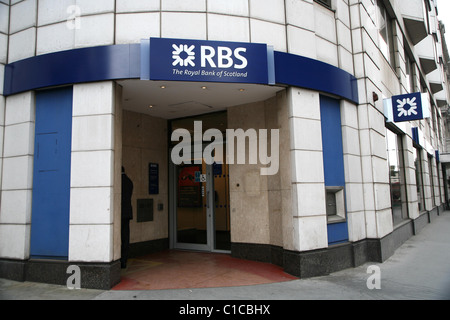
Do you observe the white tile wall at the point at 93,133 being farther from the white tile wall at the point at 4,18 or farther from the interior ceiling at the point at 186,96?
the white tile wall at the point at 4,18

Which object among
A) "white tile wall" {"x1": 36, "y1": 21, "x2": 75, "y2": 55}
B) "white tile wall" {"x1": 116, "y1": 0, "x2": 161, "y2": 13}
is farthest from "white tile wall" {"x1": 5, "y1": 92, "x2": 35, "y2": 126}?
"white tile wall" {"x1": 116, "y1": 0, "x2": 161, "y2": 13}

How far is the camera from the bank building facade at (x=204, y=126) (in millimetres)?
5684

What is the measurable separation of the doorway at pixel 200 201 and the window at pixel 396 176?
5.09 meters

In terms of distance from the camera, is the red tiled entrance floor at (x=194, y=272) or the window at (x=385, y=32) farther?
the window at (x=385, y=32)

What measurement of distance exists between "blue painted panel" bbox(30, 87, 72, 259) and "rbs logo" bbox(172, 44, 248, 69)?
2.23 meters

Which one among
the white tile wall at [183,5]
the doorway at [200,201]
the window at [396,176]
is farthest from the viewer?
the window at [396,176]

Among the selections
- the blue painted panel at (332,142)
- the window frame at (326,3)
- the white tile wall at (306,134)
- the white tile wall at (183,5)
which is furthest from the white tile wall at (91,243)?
the window frame at (326,3)

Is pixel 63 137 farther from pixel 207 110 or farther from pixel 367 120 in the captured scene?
pixel 367 120

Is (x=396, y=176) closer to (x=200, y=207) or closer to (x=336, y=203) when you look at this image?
(x=336, y=203)

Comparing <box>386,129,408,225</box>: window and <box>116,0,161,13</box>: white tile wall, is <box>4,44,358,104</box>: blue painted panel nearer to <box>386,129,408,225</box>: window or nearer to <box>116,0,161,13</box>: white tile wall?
<box>116,0,161,13</box>: white tile wall

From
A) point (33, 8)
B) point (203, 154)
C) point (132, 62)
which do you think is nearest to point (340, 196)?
point (203, 154)

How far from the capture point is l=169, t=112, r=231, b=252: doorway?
28.0 ft

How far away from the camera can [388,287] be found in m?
5.45
